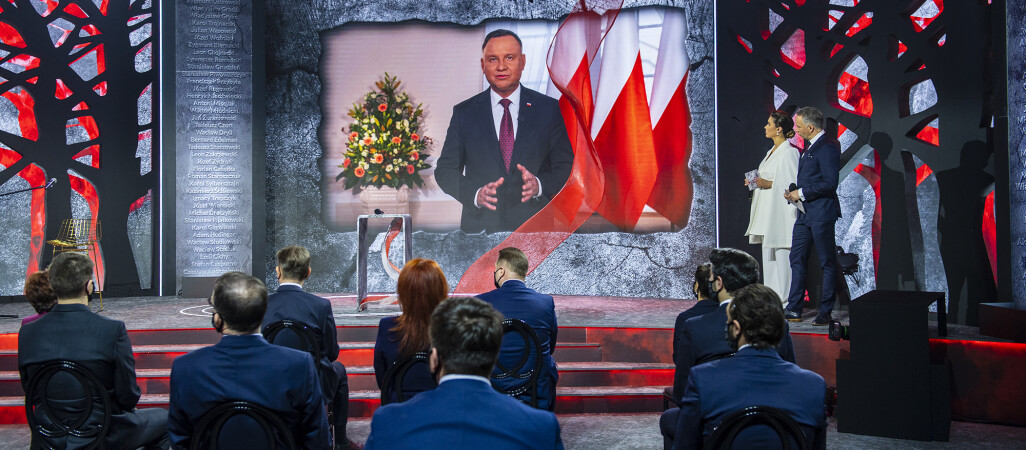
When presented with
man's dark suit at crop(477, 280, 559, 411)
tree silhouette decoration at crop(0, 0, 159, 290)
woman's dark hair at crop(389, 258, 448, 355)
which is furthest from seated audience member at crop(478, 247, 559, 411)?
tree silhouette decoration at crop(0, 0, 159, 290)

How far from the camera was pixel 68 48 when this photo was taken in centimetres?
770

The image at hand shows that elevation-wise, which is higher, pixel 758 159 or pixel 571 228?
pixel 758 159

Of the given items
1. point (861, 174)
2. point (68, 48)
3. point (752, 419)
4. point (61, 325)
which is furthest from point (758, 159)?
point (68, 48)

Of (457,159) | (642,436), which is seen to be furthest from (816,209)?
(457,159)

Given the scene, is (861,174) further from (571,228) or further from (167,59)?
(167,59)

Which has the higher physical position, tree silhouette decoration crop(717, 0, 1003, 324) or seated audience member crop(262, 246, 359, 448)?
tree silhouette decoration crop(717, 0, 1003, 324)

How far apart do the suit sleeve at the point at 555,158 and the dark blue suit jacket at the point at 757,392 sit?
5.97 m

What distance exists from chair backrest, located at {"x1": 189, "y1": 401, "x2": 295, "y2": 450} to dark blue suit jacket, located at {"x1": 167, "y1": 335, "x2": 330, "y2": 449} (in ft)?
0.23

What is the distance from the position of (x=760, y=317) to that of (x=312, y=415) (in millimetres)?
1413

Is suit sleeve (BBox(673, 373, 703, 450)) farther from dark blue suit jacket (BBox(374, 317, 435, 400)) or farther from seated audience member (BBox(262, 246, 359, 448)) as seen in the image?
seated audience member (BBox(262, 246, 359, 448))

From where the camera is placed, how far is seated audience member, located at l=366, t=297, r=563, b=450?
59.8 inches

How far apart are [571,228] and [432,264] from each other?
403 cm

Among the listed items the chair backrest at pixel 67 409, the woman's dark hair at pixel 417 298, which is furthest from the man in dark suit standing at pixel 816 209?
the chair backrest at pixel 67 409

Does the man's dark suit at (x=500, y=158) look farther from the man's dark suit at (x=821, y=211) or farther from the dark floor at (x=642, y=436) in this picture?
the dark floor at (x=642, y=436)
